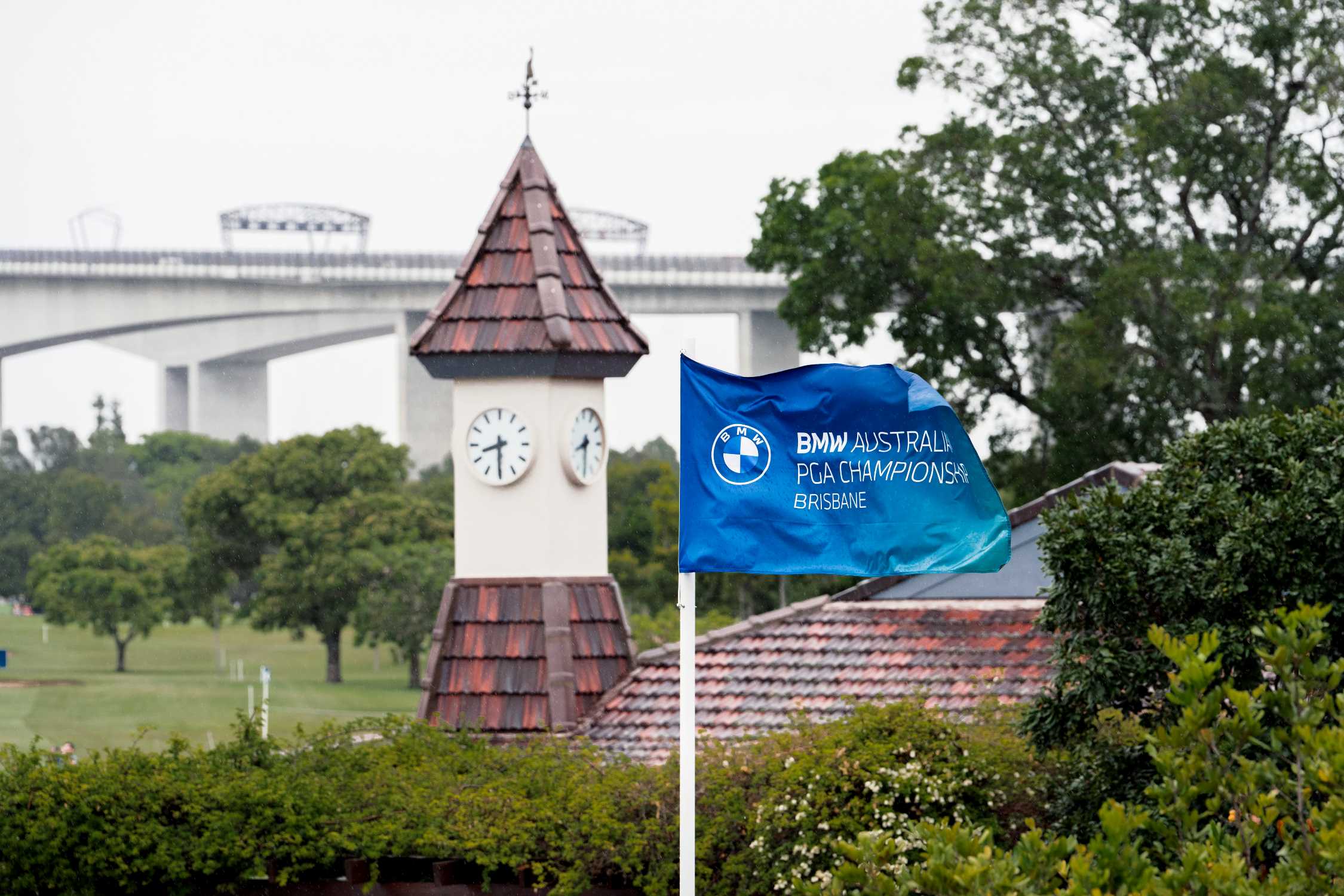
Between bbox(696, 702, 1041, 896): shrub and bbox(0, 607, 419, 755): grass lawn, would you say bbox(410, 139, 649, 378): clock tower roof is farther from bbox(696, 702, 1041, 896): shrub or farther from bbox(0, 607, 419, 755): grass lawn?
bbox(0, 607, 419, 755): grass lawn

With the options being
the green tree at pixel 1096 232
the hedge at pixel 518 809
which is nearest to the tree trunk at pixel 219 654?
the green tree at pixel 1096 232

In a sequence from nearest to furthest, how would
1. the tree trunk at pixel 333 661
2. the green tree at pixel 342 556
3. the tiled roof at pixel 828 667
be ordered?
1. the tiled roof at pixel 828 667
2. the green tree at pixel 342 556
3. the tree trunk at pixel 333 661

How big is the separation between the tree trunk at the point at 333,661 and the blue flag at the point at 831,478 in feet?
142

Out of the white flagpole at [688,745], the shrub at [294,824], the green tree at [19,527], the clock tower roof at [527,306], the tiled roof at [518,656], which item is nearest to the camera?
the white flagpole at [688,745]

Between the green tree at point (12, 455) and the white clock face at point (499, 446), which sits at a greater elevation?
the green tree at point (12, 455)

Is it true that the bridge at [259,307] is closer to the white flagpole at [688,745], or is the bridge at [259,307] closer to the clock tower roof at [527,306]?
the clock tower roof at [527,306]

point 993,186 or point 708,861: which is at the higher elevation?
point 993,186

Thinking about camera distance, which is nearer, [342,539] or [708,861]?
[708,861]

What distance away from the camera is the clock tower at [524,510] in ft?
55.4

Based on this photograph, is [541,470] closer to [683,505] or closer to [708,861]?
[708,861]

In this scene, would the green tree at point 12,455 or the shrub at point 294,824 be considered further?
the green tree at point 12,455

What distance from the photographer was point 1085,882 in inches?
229

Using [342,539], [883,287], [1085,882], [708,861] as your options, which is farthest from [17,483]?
[1085,882]

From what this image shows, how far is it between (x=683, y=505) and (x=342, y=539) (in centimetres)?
3986
